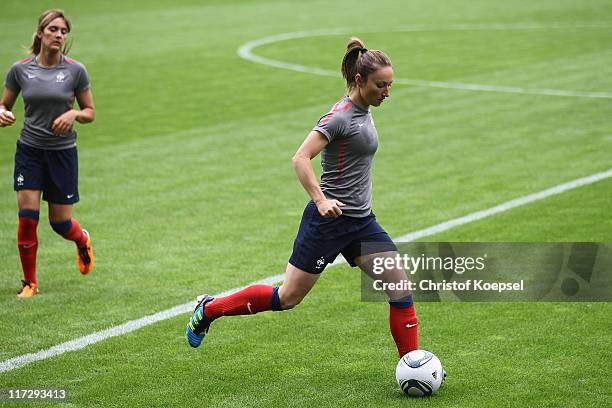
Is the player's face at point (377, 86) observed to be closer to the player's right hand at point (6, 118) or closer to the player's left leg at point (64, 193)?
the player's right hand at point (6, 118)

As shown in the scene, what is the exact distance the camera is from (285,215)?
12.6 metres

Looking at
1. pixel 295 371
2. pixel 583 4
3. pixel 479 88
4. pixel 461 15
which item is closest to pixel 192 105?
pixel 479 88

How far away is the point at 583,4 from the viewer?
123 ft

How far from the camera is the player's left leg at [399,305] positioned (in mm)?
7074

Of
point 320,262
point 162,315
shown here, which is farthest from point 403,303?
point 162,315

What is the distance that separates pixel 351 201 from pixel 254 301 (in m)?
1.02

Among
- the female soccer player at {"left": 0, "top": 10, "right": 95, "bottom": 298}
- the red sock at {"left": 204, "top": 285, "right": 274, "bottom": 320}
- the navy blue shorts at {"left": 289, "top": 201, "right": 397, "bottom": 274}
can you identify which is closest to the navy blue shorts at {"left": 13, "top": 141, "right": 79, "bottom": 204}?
the female soccer player at {"left": 0, "top": 10, "right": 95, "bottom": 298}

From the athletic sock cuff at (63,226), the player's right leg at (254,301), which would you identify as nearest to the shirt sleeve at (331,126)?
the player's right leg at (254,301)

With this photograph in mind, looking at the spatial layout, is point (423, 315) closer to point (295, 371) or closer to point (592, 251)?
point (295, 371)

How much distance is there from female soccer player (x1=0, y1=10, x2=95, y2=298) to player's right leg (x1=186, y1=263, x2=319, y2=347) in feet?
8.55

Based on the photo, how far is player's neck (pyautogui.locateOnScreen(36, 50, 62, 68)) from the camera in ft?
31.2

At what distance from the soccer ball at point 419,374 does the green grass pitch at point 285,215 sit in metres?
0.11

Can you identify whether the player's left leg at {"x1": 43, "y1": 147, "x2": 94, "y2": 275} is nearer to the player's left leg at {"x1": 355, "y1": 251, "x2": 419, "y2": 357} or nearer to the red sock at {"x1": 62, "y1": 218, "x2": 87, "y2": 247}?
the red sock at {"x1": 62, "y1": 218, "x2": 87, "y2": 247}

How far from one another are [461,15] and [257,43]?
919 centimetres
